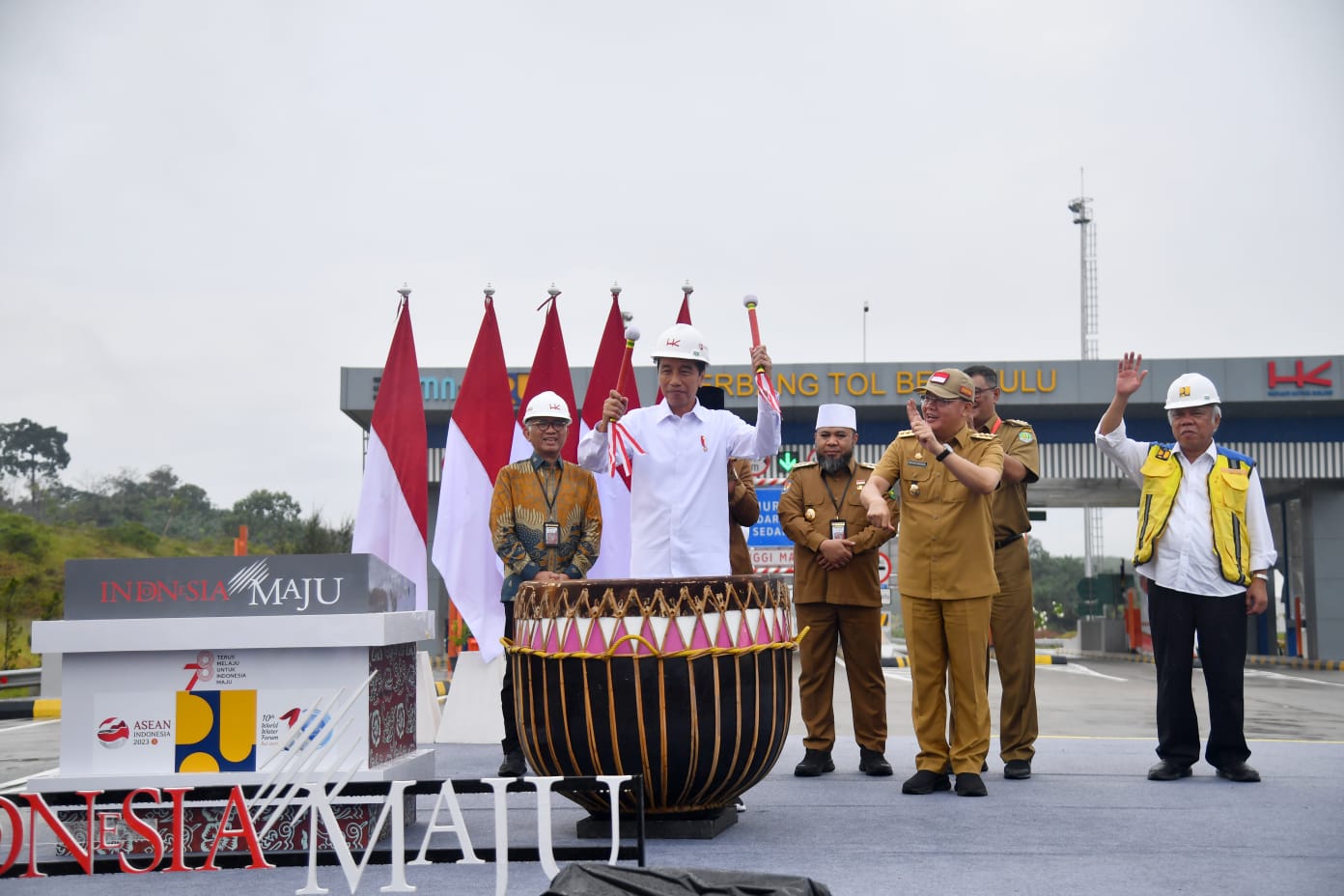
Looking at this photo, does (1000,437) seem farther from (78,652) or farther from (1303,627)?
(1303,627)

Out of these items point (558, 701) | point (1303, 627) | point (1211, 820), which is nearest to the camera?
point (558, 701)

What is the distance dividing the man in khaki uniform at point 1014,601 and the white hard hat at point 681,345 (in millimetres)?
1588

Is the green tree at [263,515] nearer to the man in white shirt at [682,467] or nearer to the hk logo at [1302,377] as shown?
the hk logo at [1302,377]

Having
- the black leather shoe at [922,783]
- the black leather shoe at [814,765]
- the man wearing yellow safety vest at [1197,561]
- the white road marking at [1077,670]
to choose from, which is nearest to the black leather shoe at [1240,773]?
the man wearing yellow safety vest at [1197,561]

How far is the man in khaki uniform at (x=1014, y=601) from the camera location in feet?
19.9

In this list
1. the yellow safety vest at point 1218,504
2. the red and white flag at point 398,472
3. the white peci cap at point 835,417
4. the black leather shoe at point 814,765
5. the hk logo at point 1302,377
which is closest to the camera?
the yellow safety vest at point 1218,504

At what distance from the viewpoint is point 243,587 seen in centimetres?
444

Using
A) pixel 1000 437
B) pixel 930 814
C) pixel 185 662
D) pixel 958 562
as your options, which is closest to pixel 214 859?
pixel 185 662

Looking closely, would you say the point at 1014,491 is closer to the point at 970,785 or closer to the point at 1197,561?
the point at 1197,561

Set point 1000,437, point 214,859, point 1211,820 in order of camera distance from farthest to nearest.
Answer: point 1000,437 < point 1211,820 < point 214,859

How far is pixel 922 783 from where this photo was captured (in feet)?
17.8

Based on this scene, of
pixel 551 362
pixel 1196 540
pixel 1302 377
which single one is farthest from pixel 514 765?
pixel 1302 377

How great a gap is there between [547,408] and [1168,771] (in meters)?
3.42

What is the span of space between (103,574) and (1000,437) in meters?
4.23
